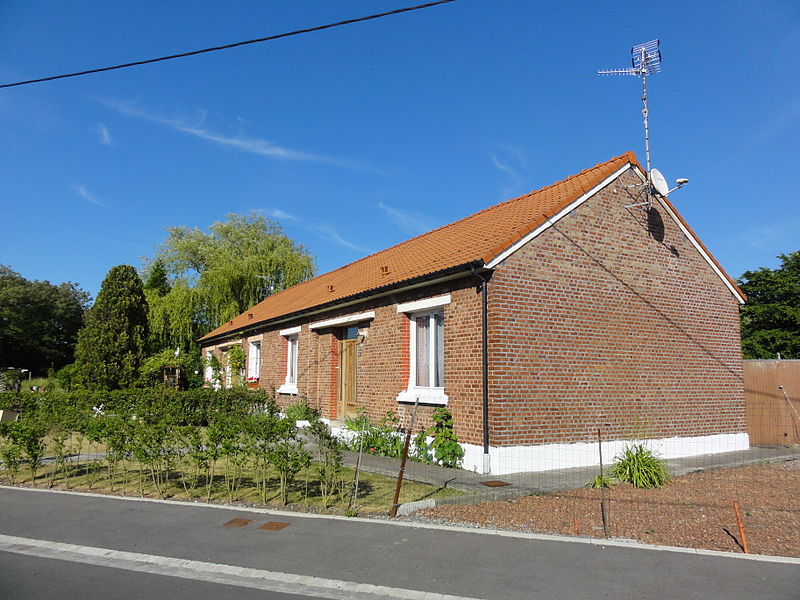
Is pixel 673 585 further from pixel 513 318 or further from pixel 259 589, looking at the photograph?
pixel 513 318

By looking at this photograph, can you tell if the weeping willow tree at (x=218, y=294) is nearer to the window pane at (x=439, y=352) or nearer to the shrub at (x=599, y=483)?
the window pane at (x=439, y=352)

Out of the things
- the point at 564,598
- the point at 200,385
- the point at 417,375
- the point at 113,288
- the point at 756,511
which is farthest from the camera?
Answer: the point at 200,385

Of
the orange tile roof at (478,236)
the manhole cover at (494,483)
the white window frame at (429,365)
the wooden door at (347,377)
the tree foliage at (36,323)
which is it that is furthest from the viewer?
the tree foliage at (36,323)

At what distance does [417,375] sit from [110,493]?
5.89 metres

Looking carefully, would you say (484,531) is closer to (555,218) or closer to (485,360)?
(485,360)

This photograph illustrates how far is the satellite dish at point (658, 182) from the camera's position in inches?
463

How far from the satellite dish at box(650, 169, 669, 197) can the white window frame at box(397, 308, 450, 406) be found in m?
5.06

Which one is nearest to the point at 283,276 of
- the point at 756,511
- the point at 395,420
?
the point at 395,420

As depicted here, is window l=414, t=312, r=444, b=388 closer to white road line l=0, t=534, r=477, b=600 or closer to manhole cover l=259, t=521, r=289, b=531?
manhole cover l=259, t=521, r=289, b=531

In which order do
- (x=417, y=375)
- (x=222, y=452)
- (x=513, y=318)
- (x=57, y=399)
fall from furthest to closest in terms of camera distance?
(x=57, y=399)
(x=417, y=375)
(x=513, y=318)
(x=222, y=452)

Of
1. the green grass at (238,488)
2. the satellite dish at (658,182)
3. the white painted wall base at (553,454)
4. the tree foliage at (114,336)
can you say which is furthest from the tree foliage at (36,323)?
the satellite dish at (658,182)

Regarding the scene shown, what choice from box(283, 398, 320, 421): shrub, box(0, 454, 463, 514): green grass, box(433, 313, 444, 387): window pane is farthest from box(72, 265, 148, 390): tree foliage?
box(433, 313, 444, 387): window pane

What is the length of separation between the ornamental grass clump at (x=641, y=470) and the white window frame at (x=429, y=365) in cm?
316

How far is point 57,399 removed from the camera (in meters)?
17.8
